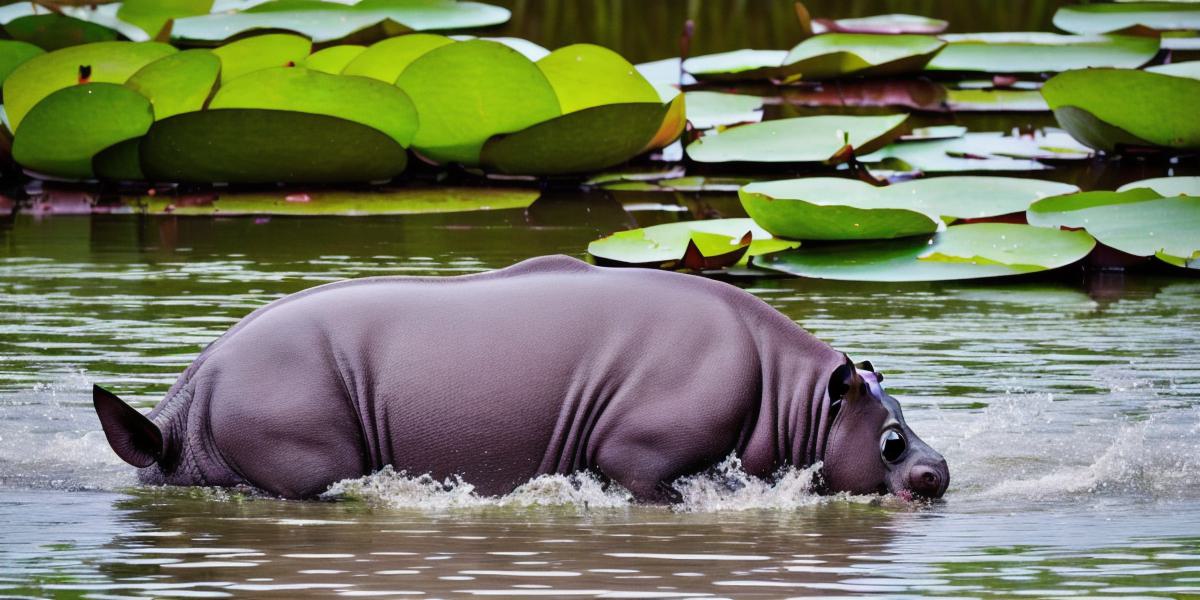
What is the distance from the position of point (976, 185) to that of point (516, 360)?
413 centimetres

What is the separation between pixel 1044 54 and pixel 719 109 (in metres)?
3.05

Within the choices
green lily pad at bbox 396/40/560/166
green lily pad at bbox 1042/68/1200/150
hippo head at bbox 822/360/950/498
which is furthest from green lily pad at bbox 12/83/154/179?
hippo head at bbox 822/360/950/498

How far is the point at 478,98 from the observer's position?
29.7 feet

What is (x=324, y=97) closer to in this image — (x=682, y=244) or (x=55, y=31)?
(x=682, y=244)

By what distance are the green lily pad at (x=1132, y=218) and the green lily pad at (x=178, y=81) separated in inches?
150

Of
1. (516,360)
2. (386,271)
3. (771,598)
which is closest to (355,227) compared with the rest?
(386,271)

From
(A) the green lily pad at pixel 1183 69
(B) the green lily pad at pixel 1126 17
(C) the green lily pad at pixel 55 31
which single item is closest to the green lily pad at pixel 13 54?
(C) the green lily pad at pixel 55 31

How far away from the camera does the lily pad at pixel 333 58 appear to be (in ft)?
34.6

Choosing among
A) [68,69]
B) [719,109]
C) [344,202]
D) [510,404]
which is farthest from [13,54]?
[510,404]

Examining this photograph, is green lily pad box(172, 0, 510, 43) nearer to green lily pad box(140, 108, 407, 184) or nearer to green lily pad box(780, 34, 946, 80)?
green lily pad box(780, 34, 946, 80)

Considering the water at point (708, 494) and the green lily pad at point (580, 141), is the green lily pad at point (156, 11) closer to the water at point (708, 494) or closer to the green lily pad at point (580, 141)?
the green lily pad at point (580, 141)

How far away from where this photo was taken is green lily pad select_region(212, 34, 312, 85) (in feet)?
33.7

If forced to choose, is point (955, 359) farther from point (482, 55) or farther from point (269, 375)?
point (482, 55)

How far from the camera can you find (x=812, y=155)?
30.1 ft
